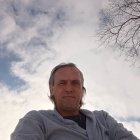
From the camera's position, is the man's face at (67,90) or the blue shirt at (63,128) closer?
the blue shirt at (63,128)

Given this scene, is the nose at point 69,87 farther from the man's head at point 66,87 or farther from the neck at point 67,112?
the neck at point 67,112

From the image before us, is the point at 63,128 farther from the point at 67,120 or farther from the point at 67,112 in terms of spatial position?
the point at 67,112

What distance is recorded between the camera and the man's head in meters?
2.48

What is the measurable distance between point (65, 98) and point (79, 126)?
237 millimetres

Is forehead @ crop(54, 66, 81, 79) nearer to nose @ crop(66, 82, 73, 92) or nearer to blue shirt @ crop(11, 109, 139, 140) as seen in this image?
nose @ crop(66, 82, 73, 92)

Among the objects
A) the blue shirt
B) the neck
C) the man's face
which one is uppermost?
the man's face

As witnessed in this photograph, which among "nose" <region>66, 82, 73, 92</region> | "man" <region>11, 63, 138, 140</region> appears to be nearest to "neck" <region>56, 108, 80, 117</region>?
"man" <region>11, 63, 138, 140</region>

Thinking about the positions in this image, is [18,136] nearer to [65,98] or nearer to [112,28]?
[65,98]

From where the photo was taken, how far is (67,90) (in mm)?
2477

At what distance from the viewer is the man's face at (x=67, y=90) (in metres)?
2.48

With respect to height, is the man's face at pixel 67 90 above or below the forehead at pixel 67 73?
below

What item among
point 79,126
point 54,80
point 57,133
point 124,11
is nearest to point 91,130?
point 79,126

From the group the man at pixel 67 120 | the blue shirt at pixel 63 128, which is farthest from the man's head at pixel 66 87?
the blue shirt at pixel 63 128

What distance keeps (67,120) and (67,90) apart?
236 millimetres
